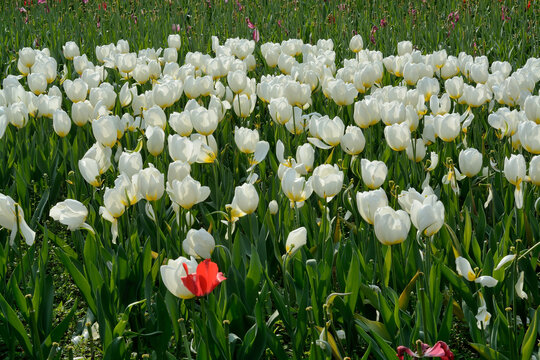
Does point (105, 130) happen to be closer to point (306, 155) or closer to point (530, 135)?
point (306, 155)

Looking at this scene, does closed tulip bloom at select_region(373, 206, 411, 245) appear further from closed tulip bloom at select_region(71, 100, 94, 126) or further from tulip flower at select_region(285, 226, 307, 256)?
closed tulip bloom at select_region(71, 100, 94, 126)

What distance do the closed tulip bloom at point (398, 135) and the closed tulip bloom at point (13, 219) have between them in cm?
119

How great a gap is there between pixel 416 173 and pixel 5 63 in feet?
11.4

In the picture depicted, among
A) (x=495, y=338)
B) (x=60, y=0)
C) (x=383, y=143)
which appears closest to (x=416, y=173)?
(x=383, y=143)

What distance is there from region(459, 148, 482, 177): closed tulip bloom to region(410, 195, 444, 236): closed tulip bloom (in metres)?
0.64

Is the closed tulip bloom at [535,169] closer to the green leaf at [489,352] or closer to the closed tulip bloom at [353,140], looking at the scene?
the closed tulip bloom at [353,140]

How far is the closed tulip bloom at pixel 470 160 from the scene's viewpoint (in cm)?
225

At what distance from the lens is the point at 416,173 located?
2.65 meters

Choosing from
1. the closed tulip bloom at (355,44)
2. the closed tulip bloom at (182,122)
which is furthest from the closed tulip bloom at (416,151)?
the closed tulip bloom at (355,44)

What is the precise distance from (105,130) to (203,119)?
346 millimetres

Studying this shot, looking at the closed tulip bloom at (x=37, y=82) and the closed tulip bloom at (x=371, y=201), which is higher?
the closed tulip bloom at (x=37, y=82)

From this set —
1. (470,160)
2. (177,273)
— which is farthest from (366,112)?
(177,273)

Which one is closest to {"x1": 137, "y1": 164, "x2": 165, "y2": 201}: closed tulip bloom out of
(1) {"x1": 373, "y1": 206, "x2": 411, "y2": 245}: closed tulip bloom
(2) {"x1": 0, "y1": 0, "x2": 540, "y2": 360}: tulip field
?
(2) {"x1": 0, "y1": 0, "x2": 540, "y2": 360}: tulip field

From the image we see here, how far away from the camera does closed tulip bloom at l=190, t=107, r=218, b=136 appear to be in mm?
2518
